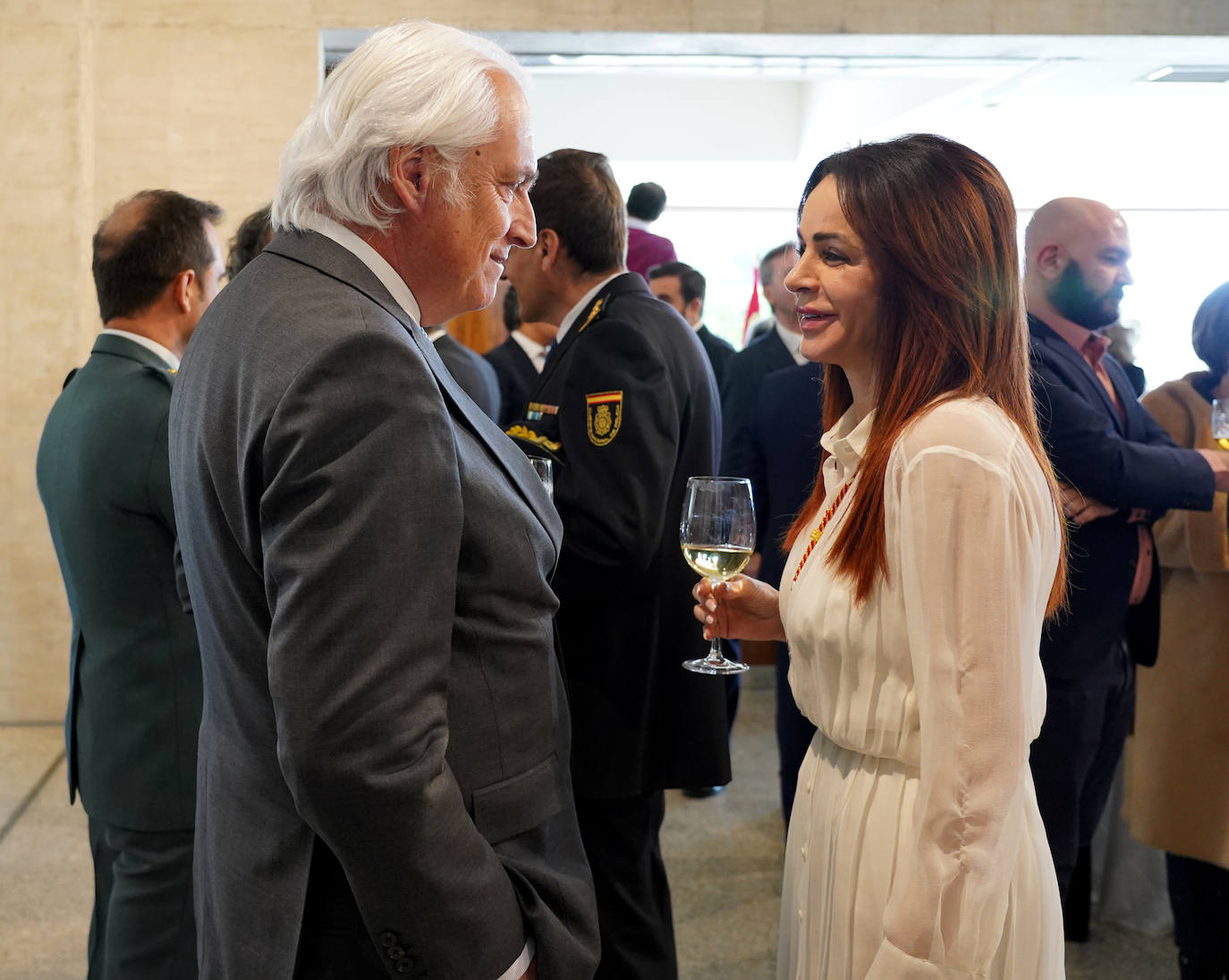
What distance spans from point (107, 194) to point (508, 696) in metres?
4.42

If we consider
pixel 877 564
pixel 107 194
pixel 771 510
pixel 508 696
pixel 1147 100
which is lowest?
pixel 771 510

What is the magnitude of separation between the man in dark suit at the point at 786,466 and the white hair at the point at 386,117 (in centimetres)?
214

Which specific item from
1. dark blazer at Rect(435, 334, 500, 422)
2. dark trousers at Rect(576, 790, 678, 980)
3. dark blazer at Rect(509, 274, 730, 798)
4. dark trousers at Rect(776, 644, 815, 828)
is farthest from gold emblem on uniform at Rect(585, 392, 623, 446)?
dark trousers at Rect(776, 644, 815, 828)

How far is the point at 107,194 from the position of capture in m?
4.90

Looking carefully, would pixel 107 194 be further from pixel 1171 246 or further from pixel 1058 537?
pixel 1171 246

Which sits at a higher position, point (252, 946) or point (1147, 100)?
point (1147, 100)

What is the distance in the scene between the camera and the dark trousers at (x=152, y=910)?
2.18m

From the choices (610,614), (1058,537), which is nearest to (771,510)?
(610,614)

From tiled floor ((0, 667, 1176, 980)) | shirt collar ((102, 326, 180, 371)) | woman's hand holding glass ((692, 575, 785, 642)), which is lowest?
tiled floor ((0, 667, 1176, 980))

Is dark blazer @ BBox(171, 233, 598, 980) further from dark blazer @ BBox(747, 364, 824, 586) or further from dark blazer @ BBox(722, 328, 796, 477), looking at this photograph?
dark blazer @ BBox(722, 328, 796, 477)

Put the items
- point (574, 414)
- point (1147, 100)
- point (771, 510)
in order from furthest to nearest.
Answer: point (1147, 100) < point (771, 510) < point (574, 414)

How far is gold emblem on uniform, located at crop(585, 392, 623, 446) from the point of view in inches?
89.1

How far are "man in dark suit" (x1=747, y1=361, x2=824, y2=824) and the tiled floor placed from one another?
334 mm

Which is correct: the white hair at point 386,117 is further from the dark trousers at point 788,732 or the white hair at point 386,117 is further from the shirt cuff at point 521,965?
the dark trousers at point 788,732
